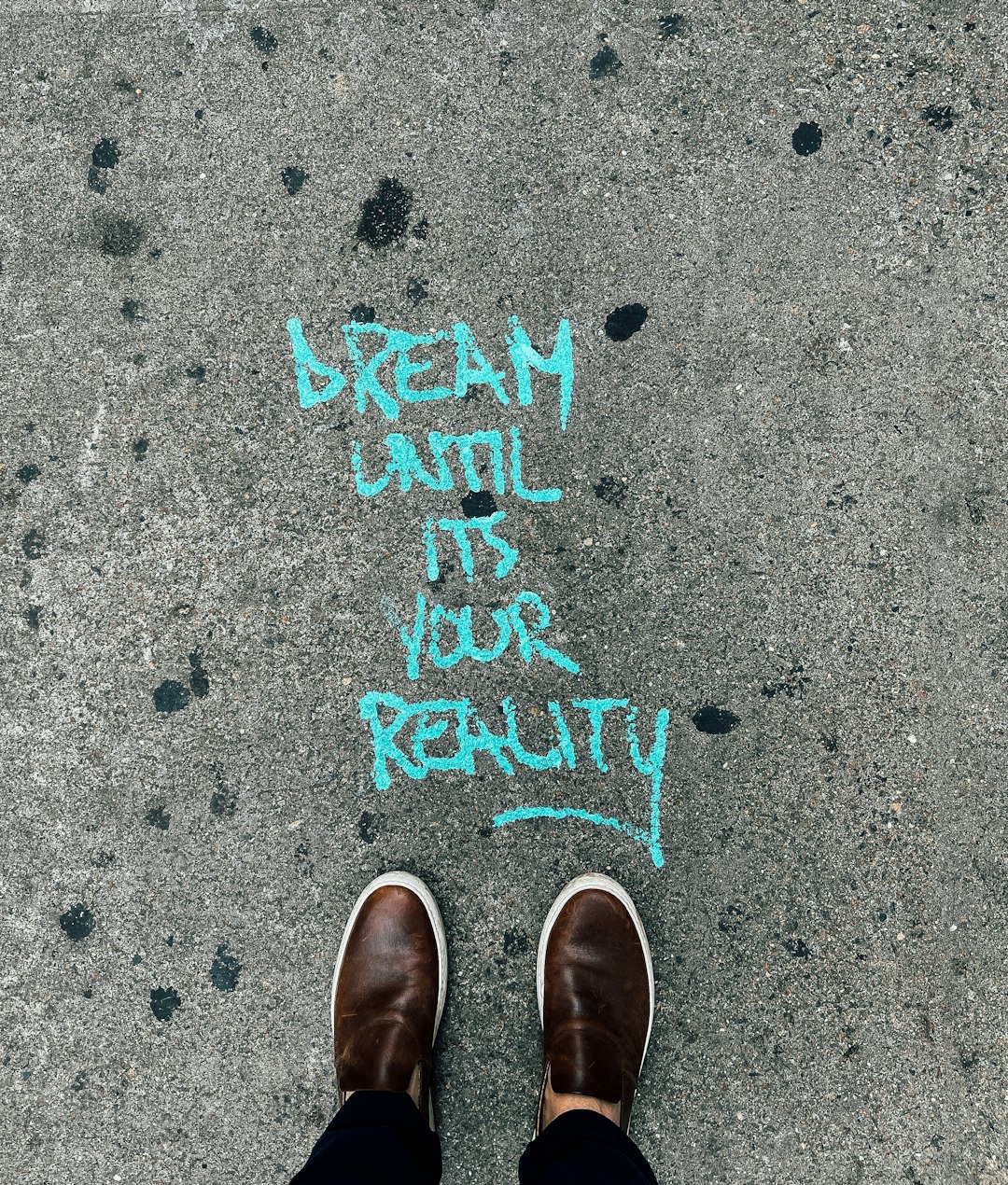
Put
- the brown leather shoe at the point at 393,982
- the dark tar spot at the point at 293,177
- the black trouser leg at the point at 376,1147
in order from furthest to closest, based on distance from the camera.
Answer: the dark tar spot at the point at 293,177 < the brown leather shoe at the point at 393,982 < the black trouser leg at the point at 376,1147

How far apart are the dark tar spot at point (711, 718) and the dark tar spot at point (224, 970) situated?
4.46ft

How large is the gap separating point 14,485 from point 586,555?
1543 millimetres

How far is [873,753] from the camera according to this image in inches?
79.7

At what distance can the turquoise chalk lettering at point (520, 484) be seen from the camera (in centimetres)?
204

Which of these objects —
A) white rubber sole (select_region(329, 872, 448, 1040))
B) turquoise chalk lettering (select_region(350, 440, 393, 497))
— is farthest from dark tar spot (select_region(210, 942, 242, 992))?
turquoise chalk lettering (select_region(350, 440, 393, 497))

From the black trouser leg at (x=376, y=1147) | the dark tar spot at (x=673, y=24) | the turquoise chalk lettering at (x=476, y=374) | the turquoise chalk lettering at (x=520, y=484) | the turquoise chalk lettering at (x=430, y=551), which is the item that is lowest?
the black trouser leg at (x=376, y=1147)

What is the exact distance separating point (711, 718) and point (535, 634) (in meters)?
0.51

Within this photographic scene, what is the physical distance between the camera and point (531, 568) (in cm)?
204

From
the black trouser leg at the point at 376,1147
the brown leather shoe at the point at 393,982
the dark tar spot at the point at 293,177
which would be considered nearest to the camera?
the black trouser leg at the point at 376,1147

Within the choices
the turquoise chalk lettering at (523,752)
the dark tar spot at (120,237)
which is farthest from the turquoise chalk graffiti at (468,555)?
the dark tar spot at (120,237)

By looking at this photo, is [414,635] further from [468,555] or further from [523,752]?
[523,752]

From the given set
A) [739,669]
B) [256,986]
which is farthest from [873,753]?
[256,986]

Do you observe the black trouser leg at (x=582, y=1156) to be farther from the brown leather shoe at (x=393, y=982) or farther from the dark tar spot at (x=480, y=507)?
the dark tar spot at (x=480, y=507)

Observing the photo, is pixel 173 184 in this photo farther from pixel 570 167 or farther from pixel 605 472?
pixel 605 472
